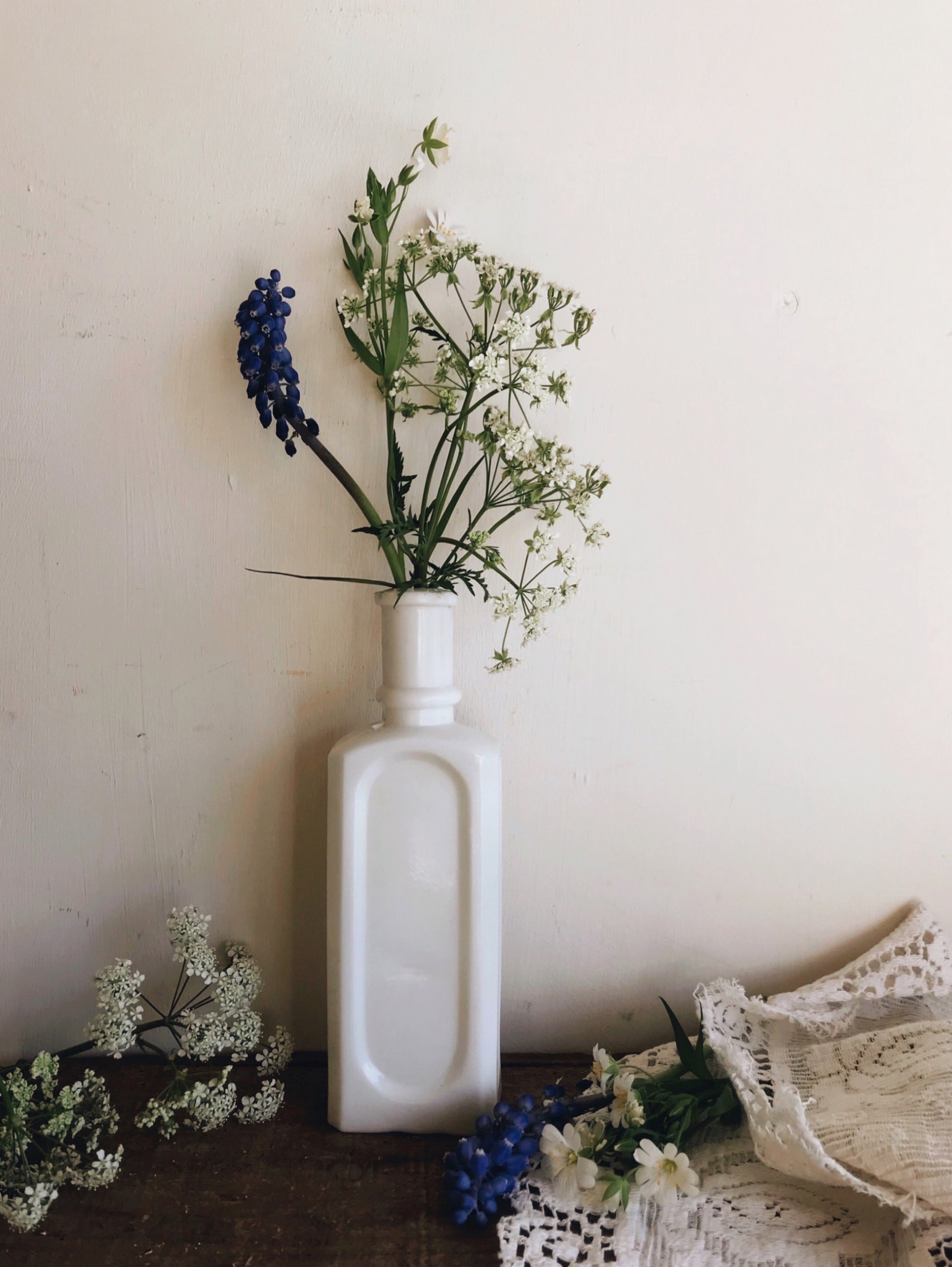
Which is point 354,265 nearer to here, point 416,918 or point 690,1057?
point 416,918

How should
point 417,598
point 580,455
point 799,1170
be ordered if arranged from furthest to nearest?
1. point 580,455
2. point 417,598
3. point 799,1170

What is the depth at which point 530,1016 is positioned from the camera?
94 cm

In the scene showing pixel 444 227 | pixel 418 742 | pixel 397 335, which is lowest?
pixel 418 742

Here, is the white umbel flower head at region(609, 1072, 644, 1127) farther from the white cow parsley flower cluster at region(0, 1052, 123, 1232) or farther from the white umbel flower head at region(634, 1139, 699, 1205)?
the white cow parsley flower cluster at region(0, 1052, 123, 1232)

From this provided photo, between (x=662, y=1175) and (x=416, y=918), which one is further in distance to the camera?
(x=416, y=918)

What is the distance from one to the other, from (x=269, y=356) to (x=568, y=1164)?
0.76 metres

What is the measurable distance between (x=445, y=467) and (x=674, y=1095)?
609mm

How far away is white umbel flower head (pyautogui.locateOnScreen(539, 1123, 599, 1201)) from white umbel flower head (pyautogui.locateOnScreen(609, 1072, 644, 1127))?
0.04 metres

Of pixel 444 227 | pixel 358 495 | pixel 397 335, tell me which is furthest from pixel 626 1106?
pixel 444 227

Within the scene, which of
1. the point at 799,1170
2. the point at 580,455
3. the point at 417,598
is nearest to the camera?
the point at 799,1170

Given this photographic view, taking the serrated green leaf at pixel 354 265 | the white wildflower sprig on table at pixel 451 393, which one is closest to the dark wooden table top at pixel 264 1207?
the white wildflower sprig on table at pixel 451 393

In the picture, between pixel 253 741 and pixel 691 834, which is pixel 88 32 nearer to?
pixel 253 741

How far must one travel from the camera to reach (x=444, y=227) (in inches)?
33.3

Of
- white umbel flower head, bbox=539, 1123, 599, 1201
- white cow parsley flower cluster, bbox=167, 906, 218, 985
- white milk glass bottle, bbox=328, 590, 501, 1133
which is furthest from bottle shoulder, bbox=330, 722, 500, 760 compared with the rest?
white umbel flower head, bbox=539, 1123, 599, 1201
